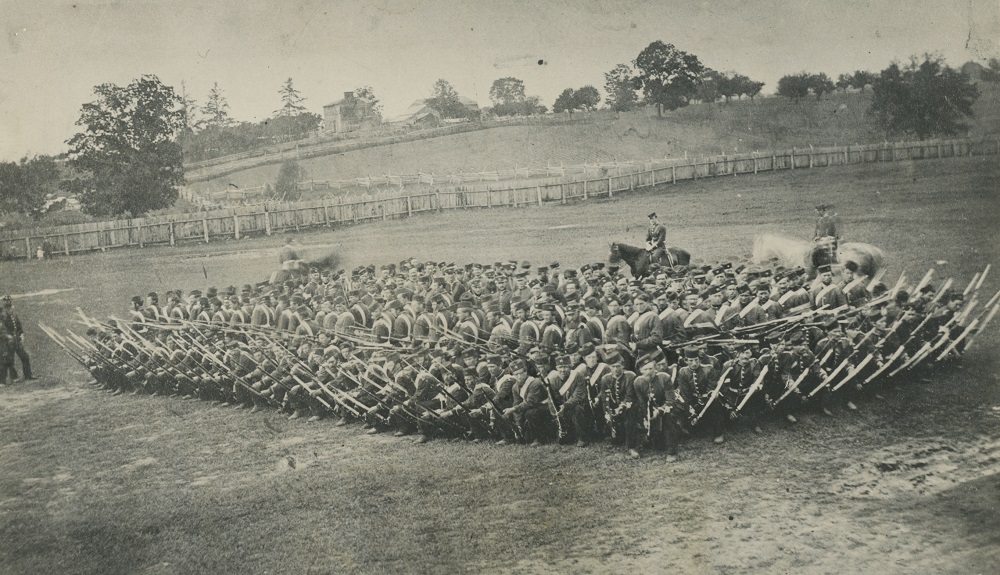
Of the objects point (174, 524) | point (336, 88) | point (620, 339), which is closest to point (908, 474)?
point (620, 339)

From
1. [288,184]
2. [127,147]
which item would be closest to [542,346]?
[288,184]

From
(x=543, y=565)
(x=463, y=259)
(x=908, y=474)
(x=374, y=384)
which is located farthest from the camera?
(x=463, y=259)

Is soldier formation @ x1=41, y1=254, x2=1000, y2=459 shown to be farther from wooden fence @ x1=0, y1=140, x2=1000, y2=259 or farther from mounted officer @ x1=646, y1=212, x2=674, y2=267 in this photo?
wooden fence @ x1=0, y1=140, x2=1000, y2=259

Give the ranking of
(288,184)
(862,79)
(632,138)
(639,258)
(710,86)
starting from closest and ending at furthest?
(862,79) → (710,86) → (632,138) → (639,258) → (288,184)

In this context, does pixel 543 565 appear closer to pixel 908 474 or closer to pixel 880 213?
pixel 908 474

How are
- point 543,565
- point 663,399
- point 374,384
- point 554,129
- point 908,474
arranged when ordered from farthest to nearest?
point 554,129 < point 374,384 < point 663,399 < point 908,474 < point 543,565

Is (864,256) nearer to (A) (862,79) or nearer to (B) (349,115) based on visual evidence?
(A) (862,79)
